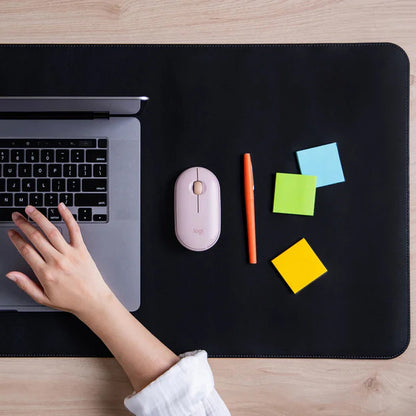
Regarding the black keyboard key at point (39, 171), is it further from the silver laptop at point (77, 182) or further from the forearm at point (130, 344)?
the forearm at point (130, 344)

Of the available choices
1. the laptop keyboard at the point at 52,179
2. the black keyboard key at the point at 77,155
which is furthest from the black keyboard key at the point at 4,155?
the black keyboard key at the point at 77,155

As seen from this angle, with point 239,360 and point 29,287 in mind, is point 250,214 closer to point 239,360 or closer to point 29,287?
point 239,360

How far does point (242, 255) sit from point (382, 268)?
23 cm

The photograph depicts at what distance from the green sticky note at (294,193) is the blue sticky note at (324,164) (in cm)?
1

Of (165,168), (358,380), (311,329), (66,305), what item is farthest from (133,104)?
(358,380)

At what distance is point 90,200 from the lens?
692mm

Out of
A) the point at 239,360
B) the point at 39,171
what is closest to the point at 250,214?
the point at 239,360

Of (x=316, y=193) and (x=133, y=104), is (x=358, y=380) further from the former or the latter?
(x=133, y=104)

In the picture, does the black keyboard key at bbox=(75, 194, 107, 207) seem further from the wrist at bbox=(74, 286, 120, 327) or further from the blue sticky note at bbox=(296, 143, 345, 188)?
the blue sticky note at bbox=(296, 143, 345, 188)

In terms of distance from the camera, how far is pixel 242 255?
0.72 m

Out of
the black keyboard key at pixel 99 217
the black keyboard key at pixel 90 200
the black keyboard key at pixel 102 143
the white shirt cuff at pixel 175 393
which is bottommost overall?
the white shirt cuff at pixel 175 393

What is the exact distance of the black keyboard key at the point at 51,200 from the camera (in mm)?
689

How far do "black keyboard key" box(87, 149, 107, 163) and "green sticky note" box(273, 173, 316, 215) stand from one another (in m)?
0.28

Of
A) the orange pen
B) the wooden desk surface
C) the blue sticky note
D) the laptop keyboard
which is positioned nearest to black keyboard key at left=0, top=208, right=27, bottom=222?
the laptop keyboard
